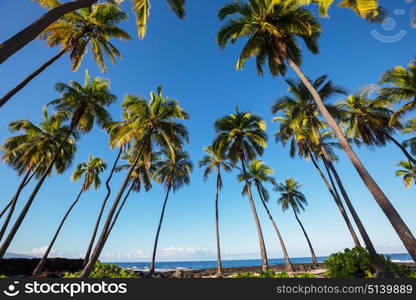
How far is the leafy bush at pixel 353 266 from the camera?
6280 mm

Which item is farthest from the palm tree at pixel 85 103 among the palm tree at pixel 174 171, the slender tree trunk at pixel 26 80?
the palm tree at pixel 174 171

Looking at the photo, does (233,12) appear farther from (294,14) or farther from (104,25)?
(104,25)

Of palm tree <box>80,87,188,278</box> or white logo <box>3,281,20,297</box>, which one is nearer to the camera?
white logo <box>3,281,20,297</box>

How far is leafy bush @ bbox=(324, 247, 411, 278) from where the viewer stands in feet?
20.6

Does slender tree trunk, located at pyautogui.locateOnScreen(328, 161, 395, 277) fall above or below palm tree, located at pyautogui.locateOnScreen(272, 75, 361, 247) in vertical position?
below

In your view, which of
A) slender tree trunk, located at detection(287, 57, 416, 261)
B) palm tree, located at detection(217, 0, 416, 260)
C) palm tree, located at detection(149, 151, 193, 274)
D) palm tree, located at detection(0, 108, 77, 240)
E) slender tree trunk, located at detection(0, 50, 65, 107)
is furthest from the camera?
palm tree, located at detection(149, 151, 193, 274)

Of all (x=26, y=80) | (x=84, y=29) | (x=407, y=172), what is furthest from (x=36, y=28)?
(x=407, y=172)

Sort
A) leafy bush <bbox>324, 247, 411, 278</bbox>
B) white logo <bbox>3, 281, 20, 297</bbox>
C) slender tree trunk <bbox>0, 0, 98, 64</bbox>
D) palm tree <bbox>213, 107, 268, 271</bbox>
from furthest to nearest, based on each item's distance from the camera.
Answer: palm tree <bbox>213, 107, 268, 271</bbox>, leafy bush <bbox>324, 247, 411, 278</bbox>, slender tree trunk <bbox>0, 0, 98, 64</bbox>, white logo <bbox>3, 281, 20, 297</bbox>

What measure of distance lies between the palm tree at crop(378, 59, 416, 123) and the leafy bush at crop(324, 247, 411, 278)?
12.1 metres

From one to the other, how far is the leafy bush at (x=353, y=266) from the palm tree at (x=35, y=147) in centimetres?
1800

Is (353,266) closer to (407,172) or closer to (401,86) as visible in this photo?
(401,86)

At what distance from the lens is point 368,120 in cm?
1742

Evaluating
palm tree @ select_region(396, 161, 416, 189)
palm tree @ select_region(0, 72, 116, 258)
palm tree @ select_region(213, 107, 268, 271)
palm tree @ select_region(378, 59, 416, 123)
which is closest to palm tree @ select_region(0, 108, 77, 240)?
palm tree @ select_region(0, 72, 116, 258)

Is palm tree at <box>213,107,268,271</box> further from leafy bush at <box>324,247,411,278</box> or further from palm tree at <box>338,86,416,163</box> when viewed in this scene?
leafy bush at <box>324,247,411,278</box>
